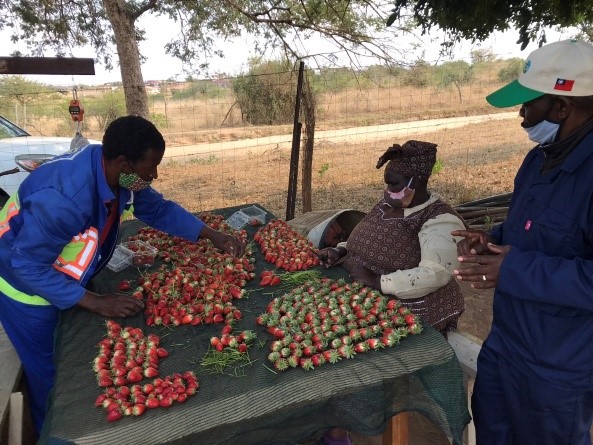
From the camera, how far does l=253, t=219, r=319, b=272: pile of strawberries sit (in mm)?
2717

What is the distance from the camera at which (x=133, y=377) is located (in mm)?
1702

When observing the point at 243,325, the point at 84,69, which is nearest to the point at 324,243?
the point at 243,325

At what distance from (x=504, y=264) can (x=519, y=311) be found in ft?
0.88

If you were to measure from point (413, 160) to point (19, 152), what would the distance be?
5716mm

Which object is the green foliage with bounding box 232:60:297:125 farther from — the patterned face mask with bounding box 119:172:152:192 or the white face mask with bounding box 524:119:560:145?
the white face mask with bounding box 524:119:560:145

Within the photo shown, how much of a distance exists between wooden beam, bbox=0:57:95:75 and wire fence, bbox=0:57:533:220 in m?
0.95

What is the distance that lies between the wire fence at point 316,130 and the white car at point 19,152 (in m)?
0.72

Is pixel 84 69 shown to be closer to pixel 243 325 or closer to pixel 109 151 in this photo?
pixel 109 151

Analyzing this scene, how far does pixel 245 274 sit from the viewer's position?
2.59 meters

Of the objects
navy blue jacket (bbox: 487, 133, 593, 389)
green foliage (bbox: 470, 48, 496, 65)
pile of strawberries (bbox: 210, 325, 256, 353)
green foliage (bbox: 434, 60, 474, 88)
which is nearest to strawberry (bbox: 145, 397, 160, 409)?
pile of strawberries (bbox: 210, 325, 256, 353)

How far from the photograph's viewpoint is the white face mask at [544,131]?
165 centimetres

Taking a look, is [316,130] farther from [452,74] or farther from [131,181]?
[131,181]

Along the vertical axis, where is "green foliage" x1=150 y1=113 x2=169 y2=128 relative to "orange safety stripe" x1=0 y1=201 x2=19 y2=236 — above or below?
above

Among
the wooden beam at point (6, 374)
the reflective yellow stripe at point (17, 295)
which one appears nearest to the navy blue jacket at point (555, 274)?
the reflective yellow stripe at point (17, 295)
